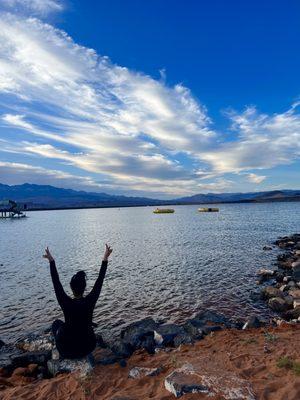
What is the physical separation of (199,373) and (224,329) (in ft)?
22.6

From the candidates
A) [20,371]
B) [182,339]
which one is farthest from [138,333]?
[20,371]

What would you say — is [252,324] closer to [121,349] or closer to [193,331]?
[193,331]

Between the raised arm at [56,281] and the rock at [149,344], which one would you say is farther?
the rock at [149,344]

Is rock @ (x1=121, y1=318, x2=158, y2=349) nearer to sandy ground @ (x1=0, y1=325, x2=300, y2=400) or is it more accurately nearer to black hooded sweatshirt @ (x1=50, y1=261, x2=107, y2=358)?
sandy ground @ (x1=0, y1=325, x2=300, y2=400)

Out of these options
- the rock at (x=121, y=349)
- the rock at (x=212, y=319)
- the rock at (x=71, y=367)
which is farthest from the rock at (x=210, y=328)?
the rock at (x=71, y=367)

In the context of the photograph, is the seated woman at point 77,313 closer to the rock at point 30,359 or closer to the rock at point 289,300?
the rock at point 30,359

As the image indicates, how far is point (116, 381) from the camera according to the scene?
368 inches

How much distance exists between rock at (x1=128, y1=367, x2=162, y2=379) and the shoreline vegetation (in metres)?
0.03

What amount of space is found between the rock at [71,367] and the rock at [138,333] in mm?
3433

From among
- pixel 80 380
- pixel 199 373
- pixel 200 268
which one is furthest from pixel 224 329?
pixel 200 268

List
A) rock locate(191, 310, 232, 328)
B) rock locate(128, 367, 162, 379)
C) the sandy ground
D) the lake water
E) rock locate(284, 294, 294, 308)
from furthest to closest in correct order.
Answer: the lake water < rock locate(284, 294, 294, 308) < rock locate(191, 310, 232, 328) < rock locate(128, 367, 162, 379) < the sandy ground

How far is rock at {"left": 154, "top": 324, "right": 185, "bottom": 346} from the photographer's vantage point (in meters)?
13.8

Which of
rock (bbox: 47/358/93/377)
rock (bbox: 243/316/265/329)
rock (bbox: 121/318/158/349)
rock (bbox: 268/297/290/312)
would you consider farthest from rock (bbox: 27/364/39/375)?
rock (bbox: 268/297/290/312)

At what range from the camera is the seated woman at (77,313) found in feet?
29.3
